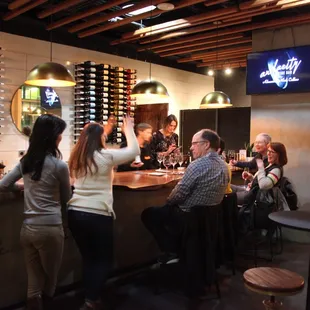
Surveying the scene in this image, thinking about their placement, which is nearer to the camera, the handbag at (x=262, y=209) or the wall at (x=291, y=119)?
the handbag at (x=262, y=209)

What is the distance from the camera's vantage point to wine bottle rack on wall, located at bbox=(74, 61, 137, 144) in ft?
21.5

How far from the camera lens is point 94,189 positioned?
2791 millimetres

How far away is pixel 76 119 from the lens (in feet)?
21.8

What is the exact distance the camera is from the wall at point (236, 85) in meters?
9.28

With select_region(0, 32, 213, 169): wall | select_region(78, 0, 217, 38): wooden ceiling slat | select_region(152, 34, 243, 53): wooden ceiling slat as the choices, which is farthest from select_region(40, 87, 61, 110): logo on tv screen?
select_region(152, 34, 243, 53): wooden ceiling slat

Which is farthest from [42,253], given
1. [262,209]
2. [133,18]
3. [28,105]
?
[28,105]

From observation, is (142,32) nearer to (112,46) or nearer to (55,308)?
(112,46)

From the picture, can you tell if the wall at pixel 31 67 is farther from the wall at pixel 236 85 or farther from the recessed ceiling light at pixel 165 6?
the recessed ceiling light at pixel 165 6

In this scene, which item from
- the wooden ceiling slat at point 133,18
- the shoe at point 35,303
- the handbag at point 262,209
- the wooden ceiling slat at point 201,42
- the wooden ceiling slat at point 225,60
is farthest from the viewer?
the wooden ceiling slat at point 225,60

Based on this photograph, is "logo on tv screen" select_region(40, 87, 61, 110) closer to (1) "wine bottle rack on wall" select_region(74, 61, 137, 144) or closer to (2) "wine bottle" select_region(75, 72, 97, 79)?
(1) "wine bottle rack on wall" select_region(74, 61, 137, 144)

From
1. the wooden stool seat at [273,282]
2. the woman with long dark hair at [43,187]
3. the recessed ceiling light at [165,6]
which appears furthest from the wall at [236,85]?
the woman with long dark hair at [43,187]

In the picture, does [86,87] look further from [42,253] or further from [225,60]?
[42,253]

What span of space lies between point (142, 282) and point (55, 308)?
3.05ft

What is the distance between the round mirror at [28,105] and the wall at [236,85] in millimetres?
4649
